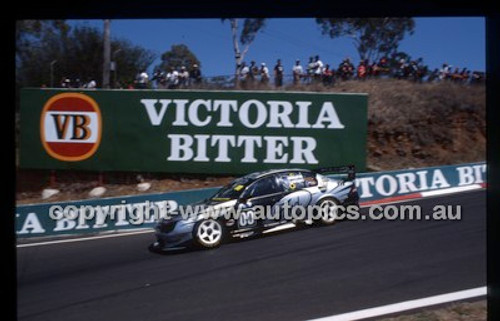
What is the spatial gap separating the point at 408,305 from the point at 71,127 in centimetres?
505

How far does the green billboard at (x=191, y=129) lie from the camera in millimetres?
6543

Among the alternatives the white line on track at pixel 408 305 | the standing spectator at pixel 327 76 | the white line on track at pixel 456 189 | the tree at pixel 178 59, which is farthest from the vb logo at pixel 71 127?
the white line on track at pixel 456 189

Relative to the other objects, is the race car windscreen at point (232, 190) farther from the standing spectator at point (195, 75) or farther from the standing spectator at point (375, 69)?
the standing spectator at point (375, 69)

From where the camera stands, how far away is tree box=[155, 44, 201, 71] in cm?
630

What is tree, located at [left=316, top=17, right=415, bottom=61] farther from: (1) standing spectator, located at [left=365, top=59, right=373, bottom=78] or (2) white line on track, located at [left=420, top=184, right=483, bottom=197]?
(2) white line on track, located at [left=420, top=184, right=483, bottom=197]

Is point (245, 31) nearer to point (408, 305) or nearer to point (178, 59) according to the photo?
point (178, 59)

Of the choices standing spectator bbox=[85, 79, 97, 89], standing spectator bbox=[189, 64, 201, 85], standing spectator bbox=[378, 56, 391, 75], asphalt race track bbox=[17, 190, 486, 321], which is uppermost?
standing spectator bbox=[378, 56, 391, 75]

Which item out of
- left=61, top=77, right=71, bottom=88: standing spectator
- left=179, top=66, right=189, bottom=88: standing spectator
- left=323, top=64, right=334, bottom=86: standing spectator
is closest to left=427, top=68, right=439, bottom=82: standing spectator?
left=323, top=64, right=334, bottom=86: standing spectator

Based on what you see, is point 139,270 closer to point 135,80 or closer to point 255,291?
point 255,291

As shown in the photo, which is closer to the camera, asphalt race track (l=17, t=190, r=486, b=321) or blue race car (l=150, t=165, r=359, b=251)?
asphalt race track (l=17, t=190, r=486, b=321)

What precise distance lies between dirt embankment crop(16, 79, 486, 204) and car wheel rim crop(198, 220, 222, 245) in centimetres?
58

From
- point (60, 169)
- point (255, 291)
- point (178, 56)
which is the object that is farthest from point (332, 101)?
point (60, 169)

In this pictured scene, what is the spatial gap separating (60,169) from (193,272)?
2.38m

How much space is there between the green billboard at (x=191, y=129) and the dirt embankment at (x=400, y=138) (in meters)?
0.16
